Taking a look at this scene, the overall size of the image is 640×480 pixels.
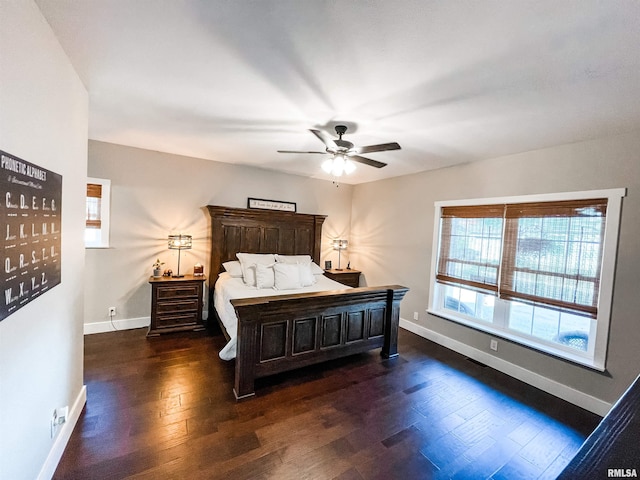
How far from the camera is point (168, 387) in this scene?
2.51m

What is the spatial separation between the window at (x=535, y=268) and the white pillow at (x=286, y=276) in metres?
2.08

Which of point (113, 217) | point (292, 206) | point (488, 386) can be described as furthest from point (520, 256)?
point (113, 217)

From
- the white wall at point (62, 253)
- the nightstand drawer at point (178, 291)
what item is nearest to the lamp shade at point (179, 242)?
the nightstand drawer at point (178, 291)

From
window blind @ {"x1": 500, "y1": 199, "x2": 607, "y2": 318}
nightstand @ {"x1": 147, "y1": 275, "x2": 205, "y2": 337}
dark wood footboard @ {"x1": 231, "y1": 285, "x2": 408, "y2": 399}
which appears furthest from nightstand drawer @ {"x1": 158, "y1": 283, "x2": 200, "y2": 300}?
window blind @ {"x1": 500, "y1": 199, "x2": 607, "y2": 318}

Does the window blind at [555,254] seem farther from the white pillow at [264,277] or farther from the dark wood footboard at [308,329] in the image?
the white pillow at [264,277]

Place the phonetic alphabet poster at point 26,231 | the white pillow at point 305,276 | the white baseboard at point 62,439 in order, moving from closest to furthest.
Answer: the phonetic alphabet poster at point 26,231 → the white baseboard at point 62,439 → the white pillow at point 305,276

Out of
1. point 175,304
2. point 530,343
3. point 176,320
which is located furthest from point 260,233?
point 530,343

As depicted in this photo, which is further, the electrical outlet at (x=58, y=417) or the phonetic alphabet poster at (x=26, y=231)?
the electrical outlet at (x=58, y=417)

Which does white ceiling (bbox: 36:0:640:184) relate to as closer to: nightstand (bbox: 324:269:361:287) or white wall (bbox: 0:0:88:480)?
white wall (bbox: 0:0:88:480)

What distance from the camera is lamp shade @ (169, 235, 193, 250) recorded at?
3.79 meters

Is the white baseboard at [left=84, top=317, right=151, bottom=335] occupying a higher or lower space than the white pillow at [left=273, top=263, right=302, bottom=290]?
lower

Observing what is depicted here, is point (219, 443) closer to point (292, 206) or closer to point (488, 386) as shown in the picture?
point (488, 386)

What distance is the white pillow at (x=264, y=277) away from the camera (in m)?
3.68

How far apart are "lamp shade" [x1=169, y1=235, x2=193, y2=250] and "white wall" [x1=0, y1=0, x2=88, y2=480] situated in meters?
1.70
